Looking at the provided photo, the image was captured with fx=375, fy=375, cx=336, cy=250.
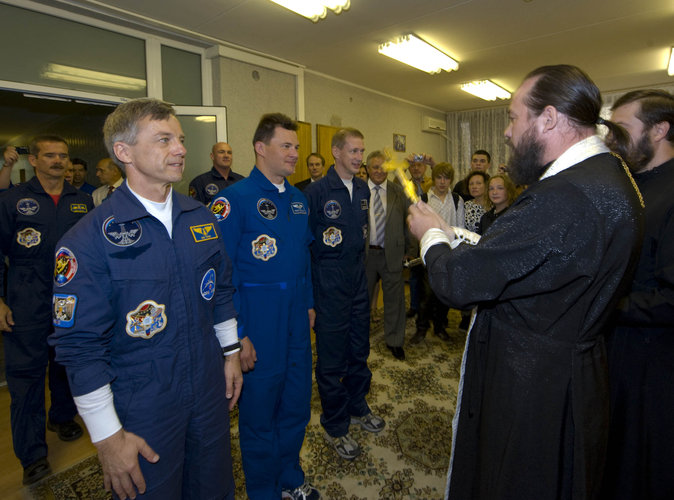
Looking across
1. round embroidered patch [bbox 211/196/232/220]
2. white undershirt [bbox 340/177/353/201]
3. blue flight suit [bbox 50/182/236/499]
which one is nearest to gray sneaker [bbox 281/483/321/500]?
blue flight suit [bbox 50/182/236/499]

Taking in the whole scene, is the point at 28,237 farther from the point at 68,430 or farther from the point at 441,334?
the point at 441,334

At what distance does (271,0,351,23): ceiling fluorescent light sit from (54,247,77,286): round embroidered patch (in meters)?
3.15

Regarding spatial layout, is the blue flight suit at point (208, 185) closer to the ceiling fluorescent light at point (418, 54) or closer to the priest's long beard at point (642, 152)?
the ceiling fluorescent light at point (418, 54)

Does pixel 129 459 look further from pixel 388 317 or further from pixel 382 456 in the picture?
pixel 388 317

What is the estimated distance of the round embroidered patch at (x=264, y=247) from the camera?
1.71 m

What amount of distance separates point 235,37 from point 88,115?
13.0 feet

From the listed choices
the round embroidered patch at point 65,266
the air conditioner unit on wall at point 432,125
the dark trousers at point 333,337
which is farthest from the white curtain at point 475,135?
the round embroidered patch at point 65,266

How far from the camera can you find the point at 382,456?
7.25ft

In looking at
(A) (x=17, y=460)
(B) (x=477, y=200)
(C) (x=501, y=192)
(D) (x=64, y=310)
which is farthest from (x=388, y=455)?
(B) (x=477, y=200)

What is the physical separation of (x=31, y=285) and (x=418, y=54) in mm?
4885

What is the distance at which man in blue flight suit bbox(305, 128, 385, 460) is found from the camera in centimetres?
226

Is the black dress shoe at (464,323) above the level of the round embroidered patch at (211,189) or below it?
below

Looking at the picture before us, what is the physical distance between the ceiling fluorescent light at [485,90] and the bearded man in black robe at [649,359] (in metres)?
5.81

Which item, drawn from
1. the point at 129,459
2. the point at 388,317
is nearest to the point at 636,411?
the point at 129,459
